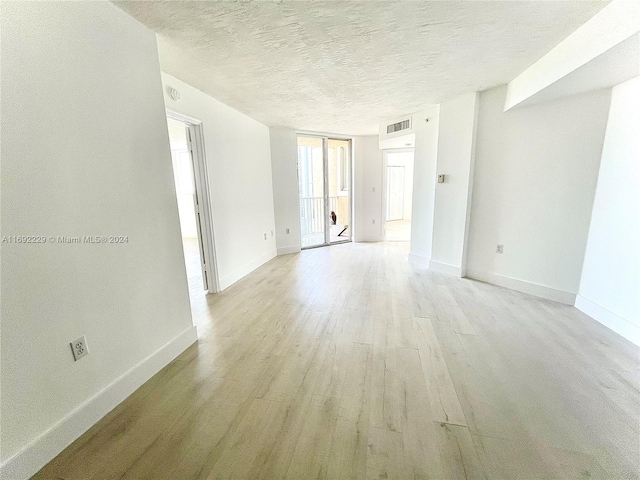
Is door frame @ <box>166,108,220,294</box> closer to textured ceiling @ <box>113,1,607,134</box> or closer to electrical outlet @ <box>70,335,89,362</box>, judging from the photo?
textured ceiling @ <box>113,1,607,134</box>

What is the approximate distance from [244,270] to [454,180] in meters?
3.32

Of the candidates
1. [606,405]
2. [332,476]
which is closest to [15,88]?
[332,476]

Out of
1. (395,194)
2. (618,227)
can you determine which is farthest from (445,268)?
(395,194)

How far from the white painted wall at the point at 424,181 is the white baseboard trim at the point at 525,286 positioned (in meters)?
0.78

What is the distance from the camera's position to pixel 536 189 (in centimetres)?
286

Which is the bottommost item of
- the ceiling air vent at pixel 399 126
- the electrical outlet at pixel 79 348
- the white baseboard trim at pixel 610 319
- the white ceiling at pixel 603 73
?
the white baseboard trim at pixel 610 319

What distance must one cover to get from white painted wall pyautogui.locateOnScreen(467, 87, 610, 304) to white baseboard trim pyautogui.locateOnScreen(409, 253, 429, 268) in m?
0.73

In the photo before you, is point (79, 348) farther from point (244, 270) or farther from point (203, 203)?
point (244, 270)

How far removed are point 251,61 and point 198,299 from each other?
8.57 ft

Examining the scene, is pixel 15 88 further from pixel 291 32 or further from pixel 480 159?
pixel 480 159

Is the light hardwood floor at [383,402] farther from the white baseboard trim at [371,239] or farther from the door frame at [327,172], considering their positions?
the white baseboard trim at [371,239]

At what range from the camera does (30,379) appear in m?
1.14

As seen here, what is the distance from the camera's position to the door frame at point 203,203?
9.47ft

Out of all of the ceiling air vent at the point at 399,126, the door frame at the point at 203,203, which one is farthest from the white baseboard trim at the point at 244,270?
the ceiling air vent at the point at 399,126
